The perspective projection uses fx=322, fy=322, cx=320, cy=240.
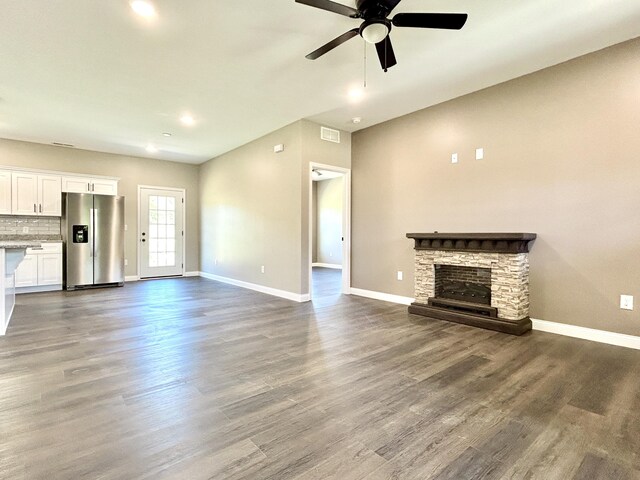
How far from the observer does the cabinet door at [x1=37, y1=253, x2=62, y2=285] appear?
5.93 metres

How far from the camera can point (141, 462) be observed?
150cm

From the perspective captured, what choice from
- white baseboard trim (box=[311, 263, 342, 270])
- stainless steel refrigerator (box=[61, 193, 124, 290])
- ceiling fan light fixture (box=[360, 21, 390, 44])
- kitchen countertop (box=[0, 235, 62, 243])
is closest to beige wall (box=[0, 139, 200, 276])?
stainless steel refrigerator (box=[61, 193, 124, 290])

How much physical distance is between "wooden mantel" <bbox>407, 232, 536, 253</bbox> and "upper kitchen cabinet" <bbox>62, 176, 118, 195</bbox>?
20.4 ft

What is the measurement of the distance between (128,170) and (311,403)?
7243mm

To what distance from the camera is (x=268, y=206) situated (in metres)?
5.75

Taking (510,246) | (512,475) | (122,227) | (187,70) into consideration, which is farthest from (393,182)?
(122,227)

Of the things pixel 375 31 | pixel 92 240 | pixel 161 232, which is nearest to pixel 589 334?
pixel 375 31

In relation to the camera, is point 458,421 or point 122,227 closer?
point 458,421

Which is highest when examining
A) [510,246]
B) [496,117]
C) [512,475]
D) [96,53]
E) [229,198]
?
[96,53]

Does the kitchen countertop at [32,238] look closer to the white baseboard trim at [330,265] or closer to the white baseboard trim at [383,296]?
the white baseboard trim at [383,296]

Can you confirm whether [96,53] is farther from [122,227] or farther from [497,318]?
[497,318]

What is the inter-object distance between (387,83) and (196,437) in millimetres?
3875

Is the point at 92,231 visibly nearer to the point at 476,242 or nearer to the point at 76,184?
the point at 76,184

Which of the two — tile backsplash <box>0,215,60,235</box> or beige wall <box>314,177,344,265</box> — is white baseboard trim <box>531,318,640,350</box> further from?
tile backsplash <box>0,215,60,235</box>
